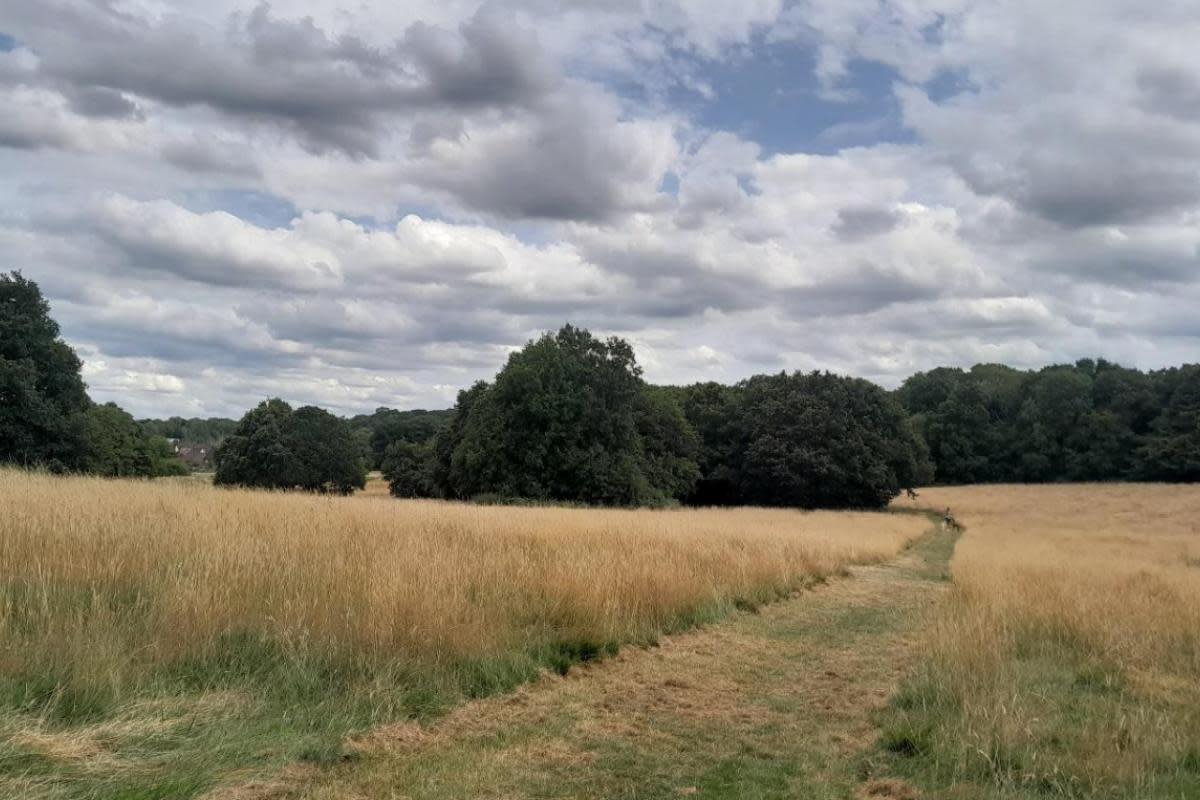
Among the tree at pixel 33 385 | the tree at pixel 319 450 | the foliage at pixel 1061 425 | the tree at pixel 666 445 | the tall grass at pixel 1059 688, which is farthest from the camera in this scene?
the foliage at pixel 1061 425

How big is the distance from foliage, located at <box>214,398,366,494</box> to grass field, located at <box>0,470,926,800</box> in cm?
5413

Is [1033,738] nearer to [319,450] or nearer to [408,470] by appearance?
[319,450]

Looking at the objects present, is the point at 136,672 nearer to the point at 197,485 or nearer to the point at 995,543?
the point at 197,485

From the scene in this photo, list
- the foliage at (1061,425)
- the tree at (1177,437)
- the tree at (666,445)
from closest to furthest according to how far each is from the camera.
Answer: the tree at (666,445)
the tree at (1177,437)
the foliage at (1061,425)

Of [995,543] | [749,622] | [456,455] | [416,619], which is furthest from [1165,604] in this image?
[456,455]

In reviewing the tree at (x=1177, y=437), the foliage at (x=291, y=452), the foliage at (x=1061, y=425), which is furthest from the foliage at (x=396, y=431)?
the tree at (x=1177, y=437)

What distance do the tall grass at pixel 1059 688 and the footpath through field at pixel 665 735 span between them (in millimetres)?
498

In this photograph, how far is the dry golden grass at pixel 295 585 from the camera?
243 inches

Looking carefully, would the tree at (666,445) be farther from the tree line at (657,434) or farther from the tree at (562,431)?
the tree at (562,431)

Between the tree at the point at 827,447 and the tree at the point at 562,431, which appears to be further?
the tree at the point at 827,447

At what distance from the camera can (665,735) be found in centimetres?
592

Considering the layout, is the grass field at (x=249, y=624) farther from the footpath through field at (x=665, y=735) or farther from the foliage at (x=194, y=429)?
the foliage at (x=194, y=429)

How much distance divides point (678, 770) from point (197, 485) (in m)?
13.2

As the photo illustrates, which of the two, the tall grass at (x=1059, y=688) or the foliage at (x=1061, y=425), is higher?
the foliage at (x=1061, y=425)
